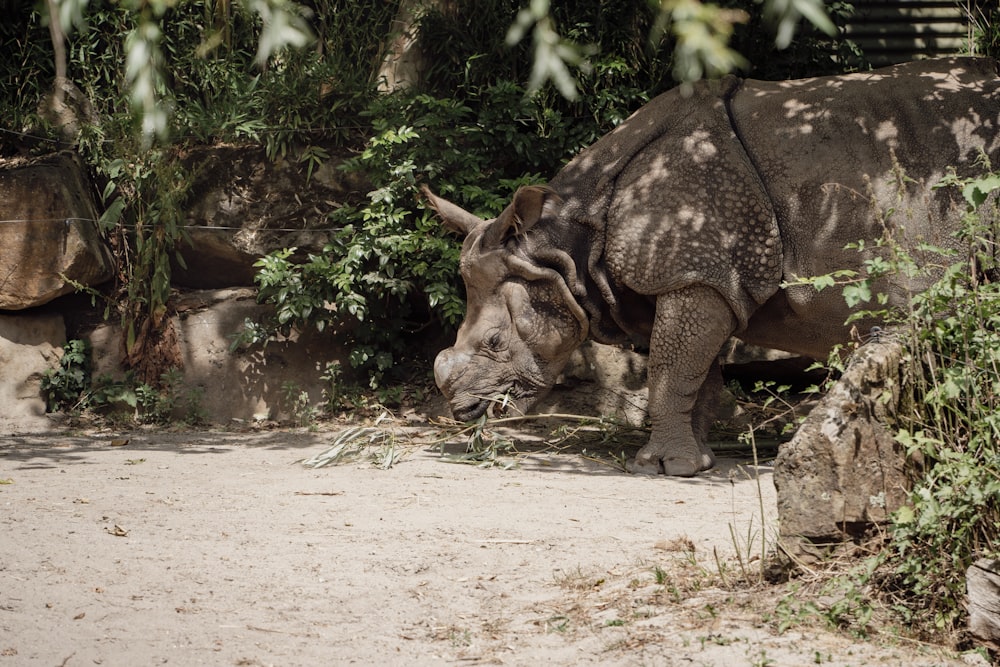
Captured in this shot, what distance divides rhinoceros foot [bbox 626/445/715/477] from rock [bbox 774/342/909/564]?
3.09m

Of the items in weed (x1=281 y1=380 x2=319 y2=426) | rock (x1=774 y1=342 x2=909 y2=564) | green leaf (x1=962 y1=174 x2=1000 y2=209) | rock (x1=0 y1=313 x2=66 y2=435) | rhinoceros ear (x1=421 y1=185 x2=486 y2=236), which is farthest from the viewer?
weed (x1=281 y1=380 x2=319 y2=426)

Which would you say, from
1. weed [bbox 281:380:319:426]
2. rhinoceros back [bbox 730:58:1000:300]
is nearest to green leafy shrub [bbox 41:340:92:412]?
weed [bbox 281:380:319:426]

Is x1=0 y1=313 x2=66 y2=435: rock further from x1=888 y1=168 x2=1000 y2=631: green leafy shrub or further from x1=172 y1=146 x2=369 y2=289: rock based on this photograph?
x1=888 y1=168 x2=1000 y2=631: green leafy shrub

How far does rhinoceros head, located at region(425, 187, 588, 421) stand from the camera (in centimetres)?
743

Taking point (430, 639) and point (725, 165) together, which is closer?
point (430, 639)

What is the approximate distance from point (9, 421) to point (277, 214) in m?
3.00

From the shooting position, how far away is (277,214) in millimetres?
10430

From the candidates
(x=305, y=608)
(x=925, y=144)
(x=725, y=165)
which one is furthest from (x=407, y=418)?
(x=305, y=608)

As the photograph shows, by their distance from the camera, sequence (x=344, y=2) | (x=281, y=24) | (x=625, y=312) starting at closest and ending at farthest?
1. (x=281, y=24)
2. (x=625, y=312)
3. (x=344, y=2)

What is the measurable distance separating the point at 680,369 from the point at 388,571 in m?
3.12

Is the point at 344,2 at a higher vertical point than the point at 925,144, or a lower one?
higher

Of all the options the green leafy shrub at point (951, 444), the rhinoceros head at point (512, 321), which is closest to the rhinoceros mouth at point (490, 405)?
the rhinoceros head at point (512, 321)

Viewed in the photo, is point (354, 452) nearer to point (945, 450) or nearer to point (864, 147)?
point (864, 147)

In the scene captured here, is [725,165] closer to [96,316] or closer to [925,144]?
[925,144]
